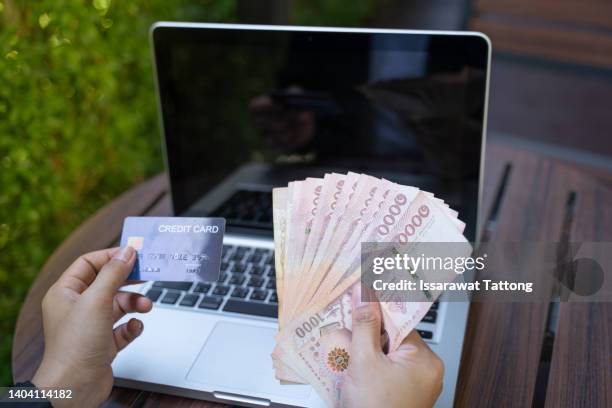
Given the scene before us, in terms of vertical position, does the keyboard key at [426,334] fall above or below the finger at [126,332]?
below

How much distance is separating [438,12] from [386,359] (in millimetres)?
2876


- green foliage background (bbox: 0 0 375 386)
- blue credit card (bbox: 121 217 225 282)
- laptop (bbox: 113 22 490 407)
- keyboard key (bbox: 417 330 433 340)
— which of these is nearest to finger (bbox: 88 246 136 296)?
blue credit card (bbox: 121 217 225 282)

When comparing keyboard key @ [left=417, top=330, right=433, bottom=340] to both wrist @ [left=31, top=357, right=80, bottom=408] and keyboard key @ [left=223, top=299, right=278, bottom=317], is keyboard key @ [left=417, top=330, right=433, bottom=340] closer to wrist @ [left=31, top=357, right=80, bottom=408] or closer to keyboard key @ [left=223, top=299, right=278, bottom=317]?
keyboard key @ [left=223, top=299, right=278, bottom=317]

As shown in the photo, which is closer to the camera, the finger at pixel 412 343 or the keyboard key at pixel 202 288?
the finger at pixel 412 343

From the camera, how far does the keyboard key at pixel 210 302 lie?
768mm

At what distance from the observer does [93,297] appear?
23.0 inches

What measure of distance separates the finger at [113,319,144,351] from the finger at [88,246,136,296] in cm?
7

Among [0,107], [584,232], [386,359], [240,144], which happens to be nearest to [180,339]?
[386,359]

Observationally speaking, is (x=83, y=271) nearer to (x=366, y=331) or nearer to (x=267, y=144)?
(x=366, y=331)

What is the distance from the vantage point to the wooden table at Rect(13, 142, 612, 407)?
66cm

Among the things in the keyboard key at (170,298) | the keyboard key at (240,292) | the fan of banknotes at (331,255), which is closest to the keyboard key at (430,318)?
the fan of banknotes at (331,255)

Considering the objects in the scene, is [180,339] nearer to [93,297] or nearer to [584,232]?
[93,297]

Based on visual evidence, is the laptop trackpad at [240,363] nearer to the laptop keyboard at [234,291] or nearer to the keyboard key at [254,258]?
the laptop keyboard at [234,291]

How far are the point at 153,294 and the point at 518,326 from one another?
572 millimetres
